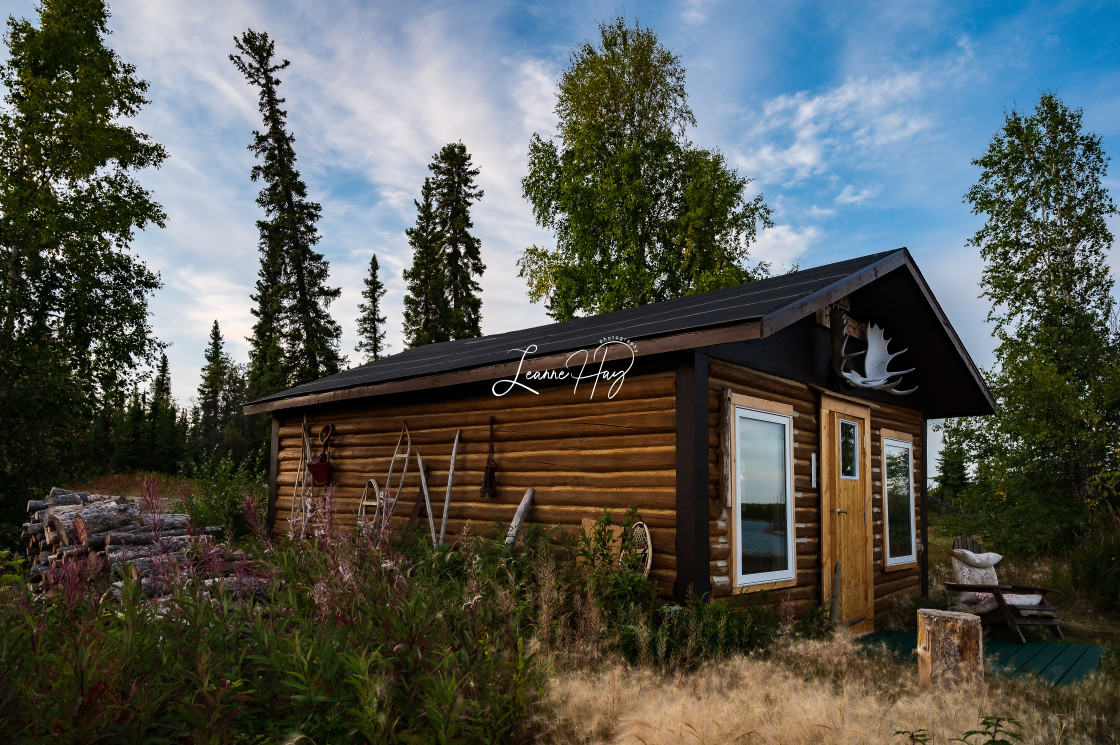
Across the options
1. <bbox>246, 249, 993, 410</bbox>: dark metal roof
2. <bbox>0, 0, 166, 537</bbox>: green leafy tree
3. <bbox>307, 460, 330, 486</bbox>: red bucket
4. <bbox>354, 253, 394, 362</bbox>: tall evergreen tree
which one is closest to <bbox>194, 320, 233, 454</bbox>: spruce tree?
<bbox>354, 253, 394, 362</bbox>: tall evergreen tree

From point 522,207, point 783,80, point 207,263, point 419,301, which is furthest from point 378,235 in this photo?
point 783,80

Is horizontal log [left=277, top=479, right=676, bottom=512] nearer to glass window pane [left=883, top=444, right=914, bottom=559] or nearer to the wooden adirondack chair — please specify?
the wooden adirondack chair

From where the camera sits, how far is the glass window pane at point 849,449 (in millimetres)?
8578

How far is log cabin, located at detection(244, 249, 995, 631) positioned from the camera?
631 cm

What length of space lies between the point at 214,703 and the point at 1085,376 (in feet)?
64.5

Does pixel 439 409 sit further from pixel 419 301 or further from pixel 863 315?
pixel 419 301

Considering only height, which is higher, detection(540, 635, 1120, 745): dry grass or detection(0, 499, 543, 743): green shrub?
detection(0, 499, 543, 743): green shrub

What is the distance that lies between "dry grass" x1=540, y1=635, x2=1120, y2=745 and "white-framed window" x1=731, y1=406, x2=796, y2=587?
1.74m

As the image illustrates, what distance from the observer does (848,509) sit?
8.46m

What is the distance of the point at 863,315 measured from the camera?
30.9 ft

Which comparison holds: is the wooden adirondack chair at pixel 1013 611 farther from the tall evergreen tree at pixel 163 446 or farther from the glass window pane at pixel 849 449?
the tall evergreen tree at pixel 163 446

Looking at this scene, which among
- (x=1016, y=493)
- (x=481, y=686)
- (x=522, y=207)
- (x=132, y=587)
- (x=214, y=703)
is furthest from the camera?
(x=522, y=207)

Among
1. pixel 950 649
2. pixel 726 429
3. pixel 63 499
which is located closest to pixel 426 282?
pixel 63 499

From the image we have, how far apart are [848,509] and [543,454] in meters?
3.91
